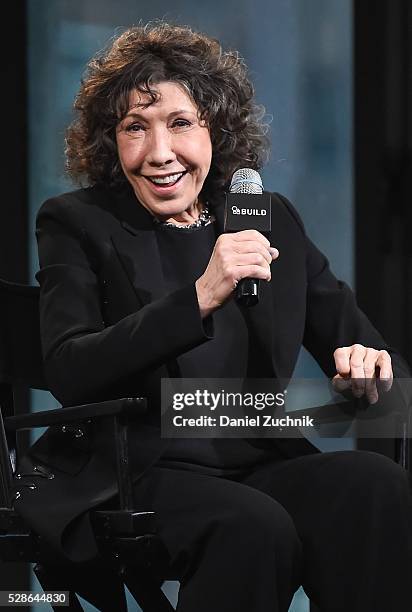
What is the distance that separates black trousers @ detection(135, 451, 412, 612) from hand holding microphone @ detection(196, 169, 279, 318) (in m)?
0.28

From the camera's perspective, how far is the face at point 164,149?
1832mm

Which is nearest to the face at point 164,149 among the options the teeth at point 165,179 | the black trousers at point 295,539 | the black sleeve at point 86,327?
the teeth at point 165,179

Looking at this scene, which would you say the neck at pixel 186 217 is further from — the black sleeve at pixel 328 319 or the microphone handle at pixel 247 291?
the microphone handle at pixel 247 291

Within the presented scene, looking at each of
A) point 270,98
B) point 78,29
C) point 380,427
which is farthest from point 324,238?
point 380,427

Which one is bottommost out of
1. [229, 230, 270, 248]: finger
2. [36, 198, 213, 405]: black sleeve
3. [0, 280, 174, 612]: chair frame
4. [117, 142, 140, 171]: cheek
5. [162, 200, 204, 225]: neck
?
[0, 280, 174, 612]: chair frame

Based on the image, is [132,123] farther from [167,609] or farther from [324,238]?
[324,238]

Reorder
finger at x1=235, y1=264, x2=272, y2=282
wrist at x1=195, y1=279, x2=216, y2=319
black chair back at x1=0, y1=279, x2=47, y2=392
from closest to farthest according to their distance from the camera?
finger at x1=235, y1=264, x2=272, y2=282, wrist at x1=195, y1=279, x2=216, y2=319, black chair back at x1=0, y1=279, x2=47, y2=392

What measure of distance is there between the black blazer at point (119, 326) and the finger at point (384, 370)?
13cm

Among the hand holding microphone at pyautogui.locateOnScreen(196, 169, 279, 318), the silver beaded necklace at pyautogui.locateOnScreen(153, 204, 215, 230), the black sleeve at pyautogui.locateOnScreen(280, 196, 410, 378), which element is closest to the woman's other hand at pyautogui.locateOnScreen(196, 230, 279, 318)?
the hand holding microphone at pyautogui.locateOnScreen(196, 169, 279, 318)

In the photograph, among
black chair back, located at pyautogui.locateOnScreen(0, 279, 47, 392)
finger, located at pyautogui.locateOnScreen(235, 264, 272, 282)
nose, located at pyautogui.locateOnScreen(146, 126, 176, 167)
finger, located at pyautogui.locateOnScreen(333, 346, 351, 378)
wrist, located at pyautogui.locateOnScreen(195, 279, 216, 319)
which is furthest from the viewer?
black chair back, located at pyautogui.locateOnScreen(0, 279, 47, 392)

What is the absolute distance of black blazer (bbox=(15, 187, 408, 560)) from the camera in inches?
63.1

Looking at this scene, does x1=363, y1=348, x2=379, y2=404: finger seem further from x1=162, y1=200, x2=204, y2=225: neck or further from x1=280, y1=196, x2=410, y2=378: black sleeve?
x1=162, y1=200, x2=204, y2=225: neck

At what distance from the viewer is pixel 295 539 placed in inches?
60.8

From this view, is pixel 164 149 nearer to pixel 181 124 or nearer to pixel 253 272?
pixel 181 124
